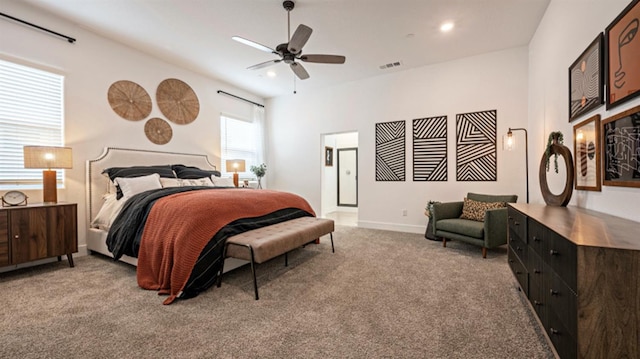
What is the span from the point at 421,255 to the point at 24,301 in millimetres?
3917

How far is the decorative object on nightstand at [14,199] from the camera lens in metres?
2.77

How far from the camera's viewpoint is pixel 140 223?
9.02 ft

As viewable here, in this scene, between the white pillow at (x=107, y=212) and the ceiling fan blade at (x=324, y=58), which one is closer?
the ceiling fan blade at (x=324, y=58)

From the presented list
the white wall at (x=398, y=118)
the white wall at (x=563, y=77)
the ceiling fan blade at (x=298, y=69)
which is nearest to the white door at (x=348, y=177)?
the white wall at (x=398, y=118)

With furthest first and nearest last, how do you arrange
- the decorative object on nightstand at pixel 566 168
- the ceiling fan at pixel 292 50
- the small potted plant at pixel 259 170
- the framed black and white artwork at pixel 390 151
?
the small potted plant at pixel 259 170
the framed black and white artwork at pixel 390 151
the ceiling fan at pixel 292 50
the decorative object on nightstand at pixel 566 168

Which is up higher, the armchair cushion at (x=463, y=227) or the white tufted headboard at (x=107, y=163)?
the white tufted headboard at (x=107, y=163)

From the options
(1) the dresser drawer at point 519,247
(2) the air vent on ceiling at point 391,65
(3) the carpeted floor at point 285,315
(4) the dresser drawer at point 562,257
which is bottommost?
(3) the carpeted floor at point 285,315

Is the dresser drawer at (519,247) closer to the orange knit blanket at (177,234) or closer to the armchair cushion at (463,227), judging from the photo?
the armchair cushion at (463,227)

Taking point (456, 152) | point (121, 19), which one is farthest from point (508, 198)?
point (121, 19)

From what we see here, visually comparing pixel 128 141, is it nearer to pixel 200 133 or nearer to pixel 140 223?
pixel 200 133

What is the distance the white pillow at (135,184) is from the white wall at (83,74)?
628 mm

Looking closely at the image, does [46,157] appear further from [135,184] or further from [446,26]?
[446,26]

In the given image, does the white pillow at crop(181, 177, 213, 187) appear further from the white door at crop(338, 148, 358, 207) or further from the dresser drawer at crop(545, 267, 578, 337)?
the white door at crop(338, 148, 358, 207)

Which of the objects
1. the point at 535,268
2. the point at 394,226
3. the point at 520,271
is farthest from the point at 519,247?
the point at 394,226
